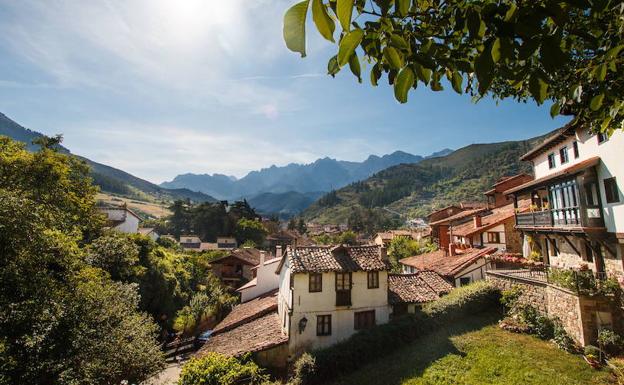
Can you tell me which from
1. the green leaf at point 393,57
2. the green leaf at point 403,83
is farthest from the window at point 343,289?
the green leaf at point 393,57

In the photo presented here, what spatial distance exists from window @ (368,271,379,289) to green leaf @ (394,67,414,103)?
21.4m

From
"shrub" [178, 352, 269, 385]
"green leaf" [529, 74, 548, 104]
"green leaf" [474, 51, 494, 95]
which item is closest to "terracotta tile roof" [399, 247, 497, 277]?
"shrub" [178, 352, 269, 385]

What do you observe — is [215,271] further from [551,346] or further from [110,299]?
[551,346]

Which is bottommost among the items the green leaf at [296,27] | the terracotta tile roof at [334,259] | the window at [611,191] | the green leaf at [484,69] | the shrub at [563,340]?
the shrub at [563,340]

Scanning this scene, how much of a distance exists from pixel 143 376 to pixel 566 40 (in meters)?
18.3

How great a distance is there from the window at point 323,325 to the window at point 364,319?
192cm

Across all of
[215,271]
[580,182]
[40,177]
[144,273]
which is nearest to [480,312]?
[580,182]

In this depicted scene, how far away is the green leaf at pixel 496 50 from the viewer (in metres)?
1.56

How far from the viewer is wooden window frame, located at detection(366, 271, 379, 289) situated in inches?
864

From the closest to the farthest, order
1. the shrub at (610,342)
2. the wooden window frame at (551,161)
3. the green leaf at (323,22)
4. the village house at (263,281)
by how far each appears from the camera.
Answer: the green leaf at (323,22), the shrub at (610,342), the wooden window frame at (551,161), the village house at (263,281)

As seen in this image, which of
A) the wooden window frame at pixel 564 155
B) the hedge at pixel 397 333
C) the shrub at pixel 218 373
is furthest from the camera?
the wooden window frame at pixel 564 155

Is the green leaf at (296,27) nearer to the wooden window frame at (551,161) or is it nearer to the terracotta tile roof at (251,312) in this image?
the terracotta tile roof at (251,312)

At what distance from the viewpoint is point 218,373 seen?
1575cm

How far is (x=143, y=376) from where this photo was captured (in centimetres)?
1417
